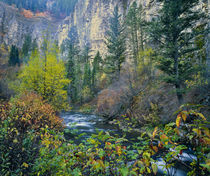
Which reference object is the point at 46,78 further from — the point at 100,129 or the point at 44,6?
the point at 44,6

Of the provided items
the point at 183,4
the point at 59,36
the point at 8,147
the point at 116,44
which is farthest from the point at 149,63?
the point at 59,36

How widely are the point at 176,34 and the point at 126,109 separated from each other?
28.1 feet

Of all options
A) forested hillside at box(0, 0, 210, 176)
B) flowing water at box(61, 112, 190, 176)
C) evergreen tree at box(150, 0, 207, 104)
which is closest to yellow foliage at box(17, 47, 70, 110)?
forested hillside at box(0, 0, 210, 176)

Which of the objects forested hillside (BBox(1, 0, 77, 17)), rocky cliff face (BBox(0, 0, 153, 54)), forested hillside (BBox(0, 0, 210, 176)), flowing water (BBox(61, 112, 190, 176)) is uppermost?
forested hillside (BBox(1, 0, 77, 17))

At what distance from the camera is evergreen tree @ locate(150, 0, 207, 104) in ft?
33.4

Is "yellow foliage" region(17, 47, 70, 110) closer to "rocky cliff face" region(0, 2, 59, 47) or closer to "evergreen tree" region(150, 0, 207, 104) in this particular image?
"evergreen tree" region(150, 0, 207, 104)

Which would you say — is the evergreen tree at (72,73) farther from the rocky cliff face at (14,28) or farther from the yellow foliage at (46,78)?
the rocky cliff face at (14,28)

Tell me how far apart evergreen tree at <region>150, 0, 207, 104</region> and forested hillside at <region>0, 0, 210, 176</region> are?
0.24ft

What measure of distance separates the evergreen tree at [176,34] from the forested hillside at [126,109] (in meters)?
0.07

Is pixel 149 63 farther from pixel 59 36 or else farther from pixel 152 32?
pixel 59 36

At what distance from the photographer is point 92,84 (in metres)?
44.8

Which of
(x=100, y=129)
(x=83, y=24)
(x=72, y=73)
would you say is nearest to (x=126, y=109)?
(x=100, y=129)

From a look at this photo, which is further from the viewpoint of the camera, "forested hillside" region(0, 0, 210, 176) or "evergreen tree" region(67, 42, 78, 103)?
"evergreen tree" region(67, 42, 78, 103)

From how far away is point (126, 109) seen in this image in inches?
581
